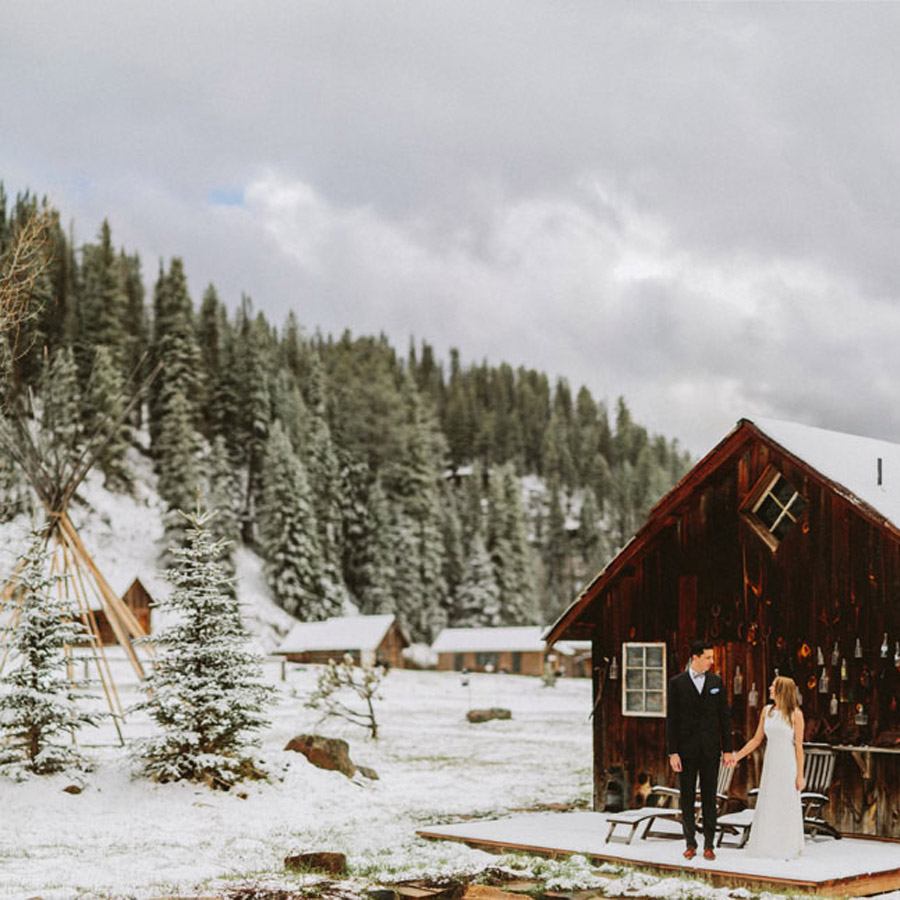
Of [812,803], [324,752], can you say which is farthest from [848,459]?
[324,752]

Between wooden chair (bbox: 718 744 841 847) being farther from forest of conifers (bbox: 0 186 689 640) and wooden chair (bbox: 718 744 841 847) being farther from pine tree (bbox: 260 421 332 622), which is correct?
pine tree (bbox: 260 421 332 622)

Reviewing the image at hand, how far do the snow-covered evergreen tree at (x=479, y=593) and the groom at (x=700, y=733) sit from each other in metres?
77.2

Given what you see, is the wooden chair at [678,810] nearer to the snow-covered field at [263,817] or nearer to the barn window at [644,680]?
A: the barn window at [644,680]

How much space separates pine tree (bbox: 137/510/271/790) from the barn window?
556 centimetres

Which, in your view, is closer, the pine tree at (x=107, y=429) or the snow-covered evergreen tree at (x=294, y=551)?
the snow-covered evergreen tree at (x=294, y=551)

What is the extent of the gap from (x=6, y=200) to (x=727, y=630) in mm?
101780

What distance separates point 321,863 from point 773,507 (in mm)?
7608

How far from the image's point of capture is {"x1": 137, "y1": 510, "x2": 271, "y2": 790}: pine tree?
19516 mm

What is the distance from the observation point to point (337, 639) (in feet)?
242

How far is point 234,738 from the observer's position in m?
20.1

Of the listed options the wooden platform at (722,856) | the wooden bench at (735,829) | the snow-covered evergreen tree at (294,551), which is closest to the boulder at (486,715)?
the wooden platform at (722,856)

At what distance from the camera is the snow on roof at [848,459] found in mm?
15945

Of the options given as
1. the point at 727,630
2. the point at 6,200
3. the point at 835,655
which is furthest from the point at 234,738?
the point at 6,200

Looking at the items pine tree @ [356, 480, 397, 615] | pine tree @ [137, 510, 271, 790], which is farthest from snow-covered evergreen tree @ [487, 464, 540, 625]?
pine tree @ [137, 510, 271, 790]
